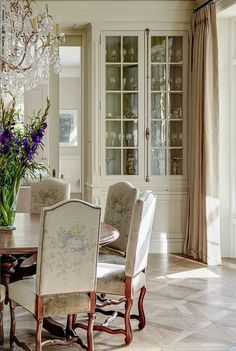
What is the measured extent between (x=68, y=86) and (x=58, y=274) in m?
6.58

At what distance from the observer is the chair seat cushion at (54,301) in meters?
3.10

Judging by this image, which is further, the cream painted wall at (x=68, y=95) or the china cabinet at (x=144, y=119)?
the cream painted wall at (x=68, y=95)

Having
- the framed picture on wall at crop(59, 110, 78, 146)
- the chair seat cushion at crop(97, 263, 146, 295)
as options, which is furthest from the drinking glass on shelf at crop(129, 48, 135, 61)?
the chair seat cushion at crop(97, 263, 146, 295)

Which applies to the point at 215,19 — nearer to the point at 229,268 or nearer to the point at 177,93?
the point at 177,93

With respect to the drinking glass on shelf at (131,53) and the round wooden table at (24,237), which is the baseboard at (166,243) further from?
the round wooden table at (24,237)

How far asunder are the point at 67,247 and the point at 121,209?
1458 mm

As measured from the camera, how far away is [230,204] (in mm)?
6445

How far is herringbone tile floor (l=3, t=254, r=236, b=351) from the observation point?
3584 millimetres

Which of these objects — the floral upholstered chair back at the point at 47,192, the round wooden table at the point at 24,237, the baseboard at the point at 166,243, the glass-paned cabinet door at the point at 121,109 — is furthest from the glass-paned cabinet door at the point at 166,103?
the round wooden table at the point at 24,237

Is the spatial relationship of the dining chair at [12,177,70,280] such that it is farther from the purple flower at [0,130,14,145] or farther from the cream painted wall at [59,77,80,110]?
the cream painted wall at [59,77,80,110]

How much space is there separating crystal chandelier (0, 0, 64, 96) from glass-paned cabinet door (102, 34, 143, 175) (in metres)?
1.38

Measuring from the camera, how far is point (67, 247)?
306cm

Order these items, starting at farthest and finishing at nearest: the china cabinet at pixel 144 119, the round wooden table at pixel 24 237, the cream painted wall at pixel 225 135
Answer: the china cabinet at pixel 144 119, the cream painted wall at pixel 225 135, the round wooden table at pixel 24 237

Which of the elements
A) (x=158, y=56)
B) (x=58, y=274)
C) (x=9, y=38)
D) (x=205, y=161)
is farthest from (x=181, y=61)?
(x=58, y=274)
